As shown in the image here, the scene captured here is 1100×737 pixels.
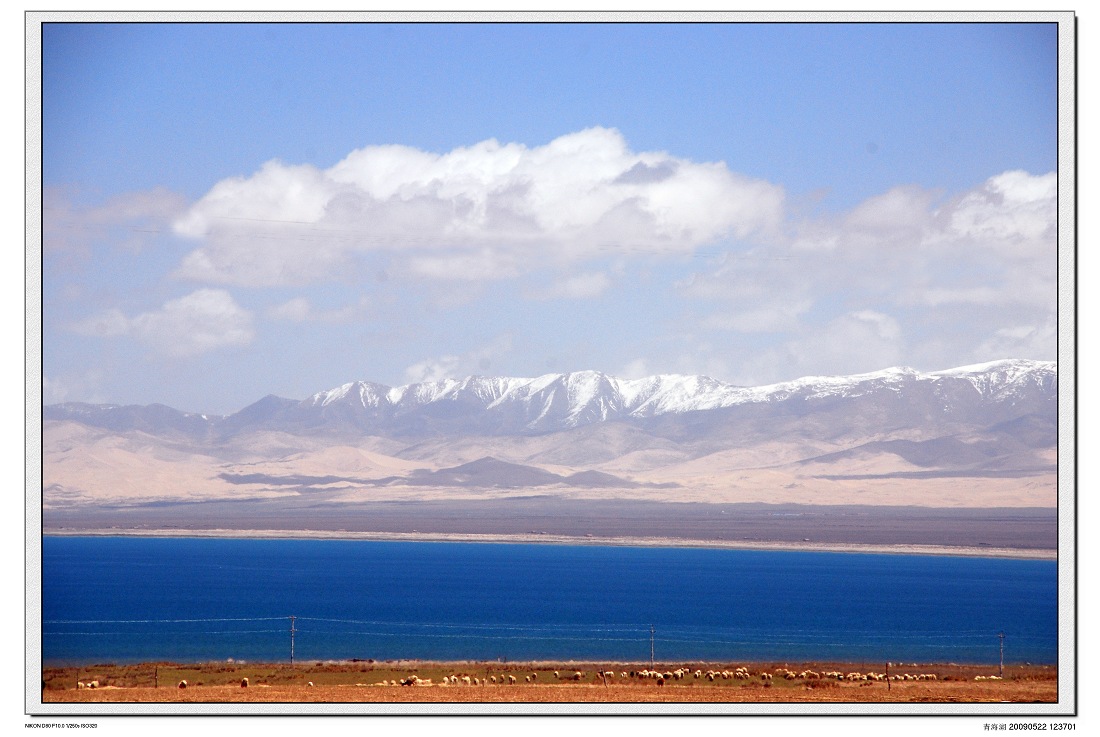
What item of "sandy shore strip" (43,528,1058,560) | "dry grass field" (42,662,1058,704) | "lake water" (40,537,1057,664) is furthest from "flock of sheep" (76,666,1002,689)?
"sandy shore strip" (43,528,1058,560)

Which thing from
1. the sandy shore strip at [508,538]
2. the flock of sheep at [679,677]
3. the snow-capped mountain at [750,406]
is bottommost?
the sandy shore strip at [508,538]

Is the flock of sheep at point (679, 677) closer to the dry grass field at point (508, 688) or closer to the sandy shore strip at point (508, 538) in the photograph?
the dry grass field at point (508, 688)

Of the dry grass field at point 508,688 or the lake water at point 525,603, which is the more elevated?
the dry grass field at point 508,688

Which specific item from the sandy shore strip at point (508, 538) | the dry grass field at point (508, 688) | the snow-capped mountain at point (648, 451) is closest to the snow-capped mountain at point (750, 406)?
the snow-capped mountain at point (648, 451)

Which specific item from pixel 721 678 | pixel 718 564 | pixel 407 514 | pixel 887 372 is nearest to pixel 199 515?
pixel 407 514

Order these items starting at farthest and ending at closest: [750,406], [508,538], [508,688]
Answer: [750,406]
[508,538]
[508,688]

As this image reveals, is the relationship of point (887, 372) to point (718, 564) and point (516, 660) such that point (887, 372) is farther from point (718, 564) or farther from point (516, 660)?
point (516, 660)

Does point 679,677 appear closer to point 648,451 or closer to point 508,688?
point 508,688

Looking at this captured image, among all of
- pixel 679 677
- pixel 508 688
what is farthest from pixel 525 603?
pixel 508 688

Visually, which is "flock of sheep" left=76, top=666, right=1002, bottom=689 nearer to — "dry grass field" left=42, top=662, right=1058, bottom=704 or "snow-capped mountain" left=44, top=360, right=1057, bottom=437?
"dry grass field" left=42, top=662, right=1058, bottom=704
